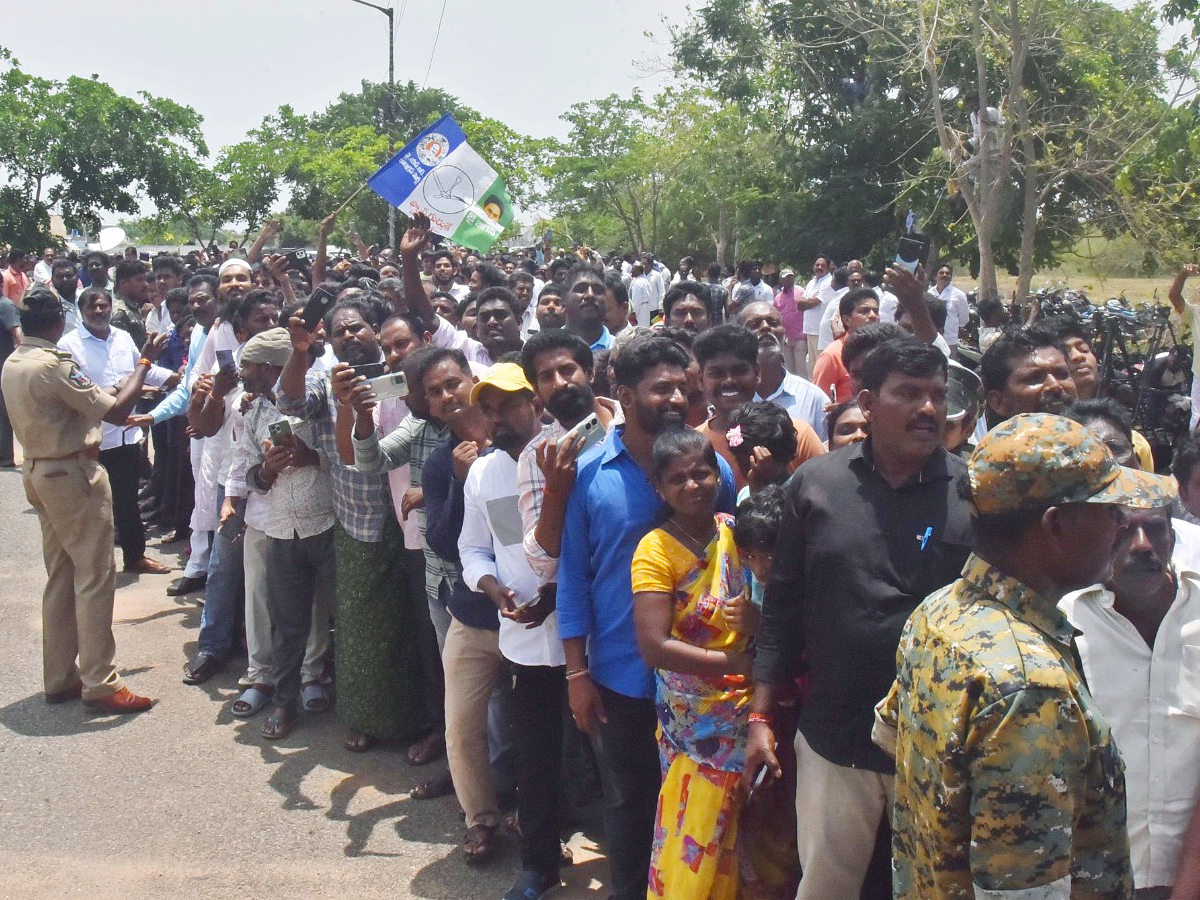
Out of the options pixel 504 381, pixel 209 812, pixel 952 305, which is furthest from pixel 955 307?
pixel 209 812

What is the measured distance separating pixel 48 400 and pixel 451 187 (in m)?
4.69

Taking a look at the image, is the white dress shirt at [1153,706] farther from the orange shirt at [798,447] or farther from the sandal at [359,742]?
the sandal at [359,742]

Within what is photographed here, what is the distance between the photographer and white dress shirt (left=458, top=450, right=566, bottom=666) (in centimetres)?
394

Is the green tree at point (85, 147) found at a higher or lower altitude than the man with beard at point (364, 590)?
higher

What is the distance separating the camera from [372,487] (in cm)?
524

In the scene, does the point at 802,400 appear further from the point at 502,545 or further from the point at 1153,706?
the point at 1153,706

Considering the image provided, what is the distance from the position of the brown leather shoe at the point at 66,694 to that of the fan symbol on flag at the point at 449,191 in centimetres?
511

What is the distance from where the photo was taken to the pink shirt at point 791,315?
47.4 feet

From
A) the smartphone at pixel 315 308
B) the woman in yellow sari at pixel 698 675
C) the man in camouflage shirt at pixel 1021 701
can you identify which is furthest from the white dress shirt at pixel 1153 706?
the smartphone at pixel 315 308

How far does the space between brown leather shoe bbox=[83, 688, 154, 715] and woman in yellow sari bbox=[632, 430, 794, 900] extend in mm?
3657

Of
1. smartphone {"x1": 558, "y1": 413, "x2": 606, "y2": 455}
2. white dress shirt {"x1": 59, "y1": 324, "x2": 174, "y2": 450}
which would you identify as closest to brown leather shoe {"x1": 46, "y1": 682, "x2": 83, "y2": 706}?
white dress shirt {"x1": 59, "y1": 324, "x2": 174, "y2": 450}

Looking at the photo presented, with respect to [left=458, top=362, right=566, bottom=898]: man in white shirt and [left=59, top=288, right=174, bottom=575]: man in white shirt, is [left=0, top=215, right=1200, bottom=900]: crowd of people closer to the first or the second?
[left=458, top=362, right=566, bottom=898]: man in white shirt

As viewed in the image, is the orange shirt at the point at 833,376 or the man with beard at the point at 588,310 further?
the man with beard at the point at 588,310

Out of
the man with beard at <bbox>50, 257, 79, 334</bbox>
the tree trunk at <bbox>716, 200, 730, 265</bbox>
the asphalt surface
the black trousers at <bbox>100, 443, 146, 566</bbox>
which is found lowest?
the asphalt surface
